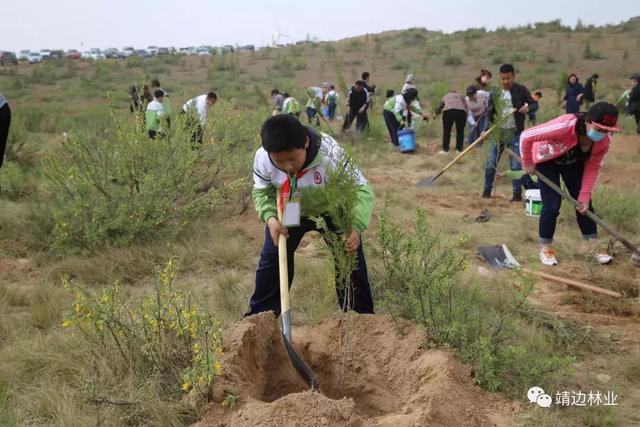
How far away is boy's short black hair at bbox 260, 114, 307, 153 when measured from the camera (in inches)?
98.8

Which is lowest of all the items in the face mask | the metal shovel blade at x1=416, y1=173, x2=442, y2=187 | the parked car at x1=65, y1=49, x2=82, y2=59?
the metal shovel blade at x1=416, y1=173, x2=442, y2=187

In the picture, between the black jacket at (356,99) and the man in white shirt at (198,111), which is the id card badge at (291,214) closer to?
the man in white shirt at (198,111)

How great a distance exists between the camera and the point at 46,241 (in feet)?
16.0

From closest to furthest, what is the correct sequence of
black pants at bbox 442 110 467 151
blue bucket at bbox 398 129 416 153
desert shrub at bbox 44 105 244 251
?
1. desert shrub at bbox 44 105 244 251
2. black pants at bbox 442 110 467 151
3. blue bucket at bbox 398 129 416 153

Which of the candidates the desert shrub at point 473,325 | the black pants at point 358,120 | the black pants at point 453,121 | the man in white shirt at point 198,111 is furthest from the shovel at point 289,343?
the black pants at point 358,120

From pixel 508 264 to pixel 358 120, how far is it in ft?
24.8

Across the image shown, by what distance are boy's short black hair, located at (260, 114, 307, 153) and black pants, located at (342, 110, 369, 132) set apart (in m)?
9.16

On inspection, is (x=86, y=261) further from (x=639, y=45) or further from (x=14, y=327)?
(x=639, y=45)

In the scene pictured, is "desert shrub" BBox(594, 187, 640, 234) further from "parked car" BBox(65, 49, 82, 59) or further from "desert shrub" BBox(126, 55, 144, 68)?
"parked car" BBox(65, 49, 82, 59)

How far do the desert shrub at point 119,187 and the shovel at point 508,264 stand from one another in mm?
2751

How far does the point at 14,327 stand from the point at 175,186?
2.19m

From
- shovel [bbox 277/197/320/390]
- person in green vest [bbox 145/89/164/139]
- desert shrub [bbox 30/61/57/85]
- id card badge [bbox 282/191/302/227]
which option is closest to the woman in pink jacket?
id card badge [bbox 282/191/302/227]

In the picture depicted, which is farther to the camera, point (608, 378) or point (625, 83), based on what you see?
point (625, 83)

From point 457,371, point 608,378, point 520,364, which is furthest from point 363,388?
point 608,378
